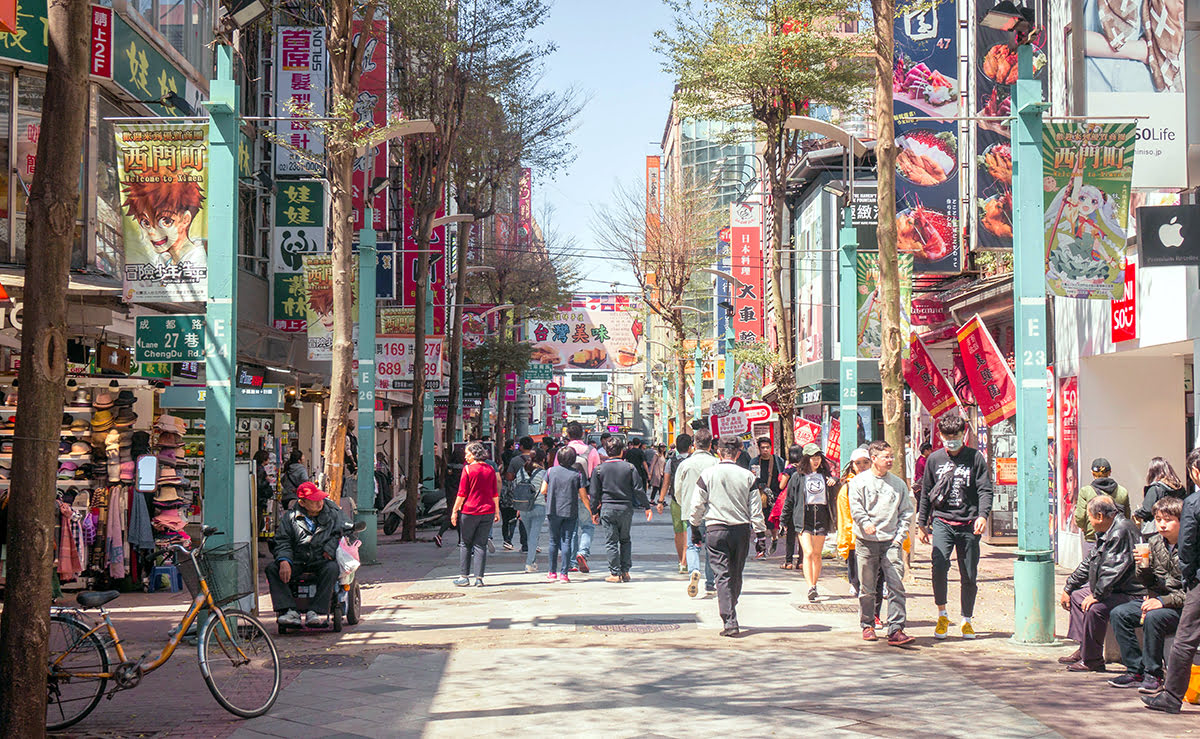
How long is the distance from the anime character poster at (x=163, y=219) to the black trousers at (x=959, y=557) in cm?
732

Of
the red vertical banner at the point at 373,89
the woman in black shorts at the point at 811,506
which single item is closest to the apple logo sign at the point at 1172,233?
the woman in black shorts at the point at 811,506

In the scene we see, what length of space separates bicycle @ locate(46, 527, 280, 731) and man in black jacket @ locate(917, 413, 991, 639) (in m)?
6.28

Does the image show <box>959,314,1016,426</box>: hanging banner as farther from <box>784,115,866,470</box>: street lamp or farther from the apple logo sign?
the apple logo sign

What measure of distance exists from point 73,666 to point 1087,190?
9.72m

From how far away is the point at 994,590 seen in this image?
15.7 metres

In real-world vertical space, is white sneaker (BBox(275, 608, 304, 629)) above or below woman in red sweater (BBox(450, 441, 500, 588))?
below

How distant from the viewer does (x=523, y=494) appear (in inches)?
782

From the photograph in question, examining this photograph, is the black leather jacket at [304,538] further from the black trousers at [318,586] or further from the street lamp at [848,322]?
the street lamp at [848,322]

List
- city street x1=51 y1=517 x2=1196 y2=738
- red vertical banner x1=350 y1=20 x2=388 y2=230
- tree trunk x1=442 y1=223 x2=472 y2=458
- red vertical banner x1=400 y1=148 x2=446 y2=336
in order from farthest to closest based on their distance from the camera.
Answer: red vertical banner x1=400 y1=148 x2=446 y2=336 < tree trunk x1=442 y1=223 x2=472 y2=458 < red vertical banner x1=350 y1=20 x2=388 y2=230 < city street x1=51 y1=517 x2=1196 y2=738

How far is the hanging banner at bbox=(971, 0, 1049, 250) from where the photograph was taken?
2028cm

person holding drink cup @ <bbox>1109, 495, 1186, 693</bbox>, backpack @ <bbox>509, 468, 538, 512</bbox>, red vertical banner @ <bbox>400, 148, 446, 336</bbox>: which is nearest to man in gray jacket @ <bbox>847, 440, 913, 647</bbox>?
person holding drink cup @ <bbox>1109, 495, 1186, 693</bbox>

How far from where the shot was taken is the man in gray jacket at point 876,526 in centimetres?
1136

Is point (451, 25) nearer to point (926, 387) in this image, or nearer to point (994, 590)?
point (926, 387)

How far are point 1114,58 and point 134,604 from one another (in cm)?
1316
